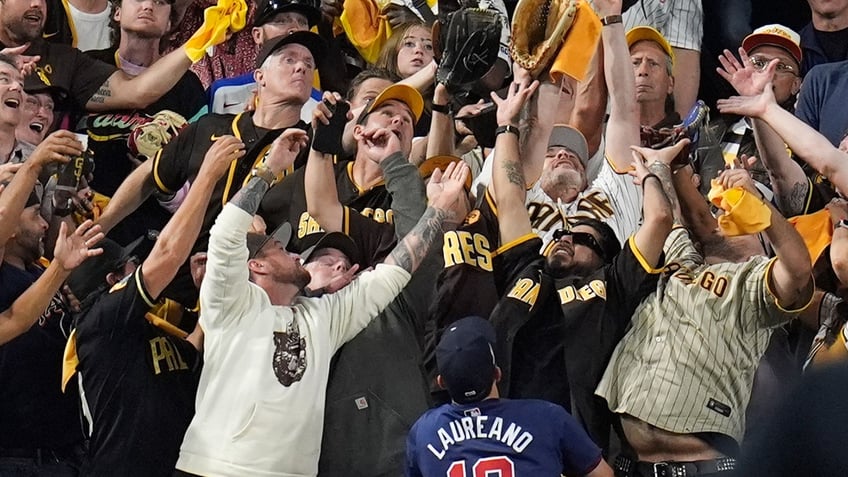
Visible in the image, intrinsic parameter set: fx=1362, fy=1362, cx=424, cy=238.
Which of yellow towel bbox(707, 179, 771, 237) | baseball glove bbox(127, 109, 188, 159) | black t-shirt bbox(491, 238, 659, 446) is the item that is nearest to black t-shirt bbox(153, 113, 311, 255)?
baseball glove bbox(127, 109, 188, 159)

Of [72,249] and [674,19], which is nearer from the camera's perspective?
[72,249]

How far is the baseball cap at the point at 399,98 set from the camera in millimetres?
6734

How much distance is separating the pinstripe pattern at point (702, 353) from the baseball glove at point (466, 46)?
1.62 m

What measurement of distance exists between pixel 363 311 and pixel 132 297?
0.99 m

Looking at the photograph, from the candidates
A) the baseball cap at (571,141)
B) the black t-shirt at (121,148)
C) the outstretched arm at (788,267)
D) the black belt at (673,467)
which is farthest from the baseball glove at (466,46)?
the black belt at (673,467)

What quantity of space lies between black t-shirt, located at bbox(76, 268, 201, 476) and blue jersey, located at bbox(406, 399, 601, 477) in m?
1.49

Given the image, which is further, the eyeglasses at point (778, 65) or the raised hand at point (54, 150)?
the eyeglasses at point (778, 65)

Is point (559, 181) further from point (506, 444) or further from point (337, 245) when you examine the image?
point (506, 444)

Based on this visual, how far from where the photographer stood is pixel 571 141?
6941 millimetres

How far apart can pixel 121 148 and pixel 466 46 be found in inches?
87.3

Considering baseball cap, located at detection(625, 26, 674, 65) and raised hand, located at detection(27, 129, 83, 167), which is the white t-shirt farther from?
baseball cap, located at detection(625, 26, 674, 65)

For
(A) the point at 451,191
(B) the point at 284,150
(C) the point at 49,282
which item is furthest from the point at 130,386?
(A) the point at 451,191

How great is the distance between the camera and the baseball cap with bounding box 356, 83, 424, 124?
22.1 feet

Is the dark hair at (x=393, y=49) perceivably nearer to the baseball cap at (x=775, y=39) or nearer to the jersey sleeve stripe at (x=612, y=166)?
the jersey sleeve stripe at (x=612, y=166)
